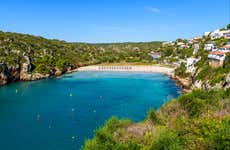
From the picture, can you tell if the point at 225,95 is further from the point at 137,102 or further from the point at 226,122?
the point at 137,102

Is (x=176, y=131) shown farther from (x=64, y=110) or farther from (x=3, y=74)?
(x=3, y=74)

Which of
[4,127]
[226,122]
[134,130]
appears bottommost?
[4,127]

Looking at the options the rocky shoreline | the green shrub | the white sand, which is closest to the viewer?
the green shrub

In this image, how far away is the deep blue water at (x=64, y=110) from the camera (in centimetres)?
3312

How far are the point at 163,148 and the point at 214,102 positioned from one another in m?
13.7

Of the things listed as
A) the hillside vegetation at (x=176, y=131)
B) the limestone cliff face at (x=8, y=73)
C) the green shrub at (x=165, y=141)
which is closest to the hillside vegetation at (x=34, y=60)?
the limestone cliff face at (x=8, y=73)

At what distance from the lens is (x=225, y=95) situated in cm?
3238

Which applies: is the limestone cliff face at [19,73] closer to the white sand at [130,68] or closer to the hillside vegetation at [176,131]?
the white sand at [130,68]

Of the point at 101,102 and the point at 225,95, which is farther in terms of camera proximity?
the point at 101,102

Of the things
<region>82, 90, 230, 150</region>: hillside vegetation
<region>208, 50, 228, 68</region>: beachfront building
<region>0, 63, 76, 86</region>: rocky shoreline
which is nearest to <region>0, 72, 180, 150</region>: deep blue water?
<region>0, 63, 76, 86</region>: rocky shoreline

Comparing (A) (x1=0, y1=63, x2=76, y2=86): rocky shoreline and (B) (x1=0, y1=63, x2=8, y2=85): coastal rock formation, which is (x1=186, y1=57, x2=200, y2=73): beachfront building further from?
(B) (x1=0, y1=63, x2=8, y2=85): coastal rock formation

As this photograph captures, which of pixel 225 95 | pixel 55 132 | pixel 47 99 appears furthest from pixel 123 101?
pixel 225 95

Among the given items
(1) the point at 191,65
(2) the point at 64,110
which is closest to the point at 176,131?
(2) the point at 64,110

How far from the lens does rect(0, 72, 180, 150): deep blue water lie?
33125 millimetres
